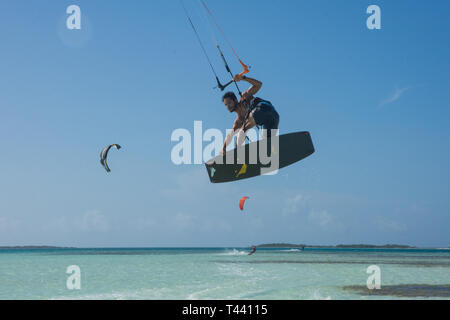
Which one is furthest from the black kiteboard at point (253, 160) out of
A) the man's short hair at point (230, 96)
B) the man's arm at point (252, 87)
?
the man's arm at point (252, 87)

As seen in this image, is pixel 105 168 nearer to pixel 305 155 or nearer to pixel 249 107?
pixel 249 107

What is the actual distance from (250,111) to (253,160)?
139 centimetres

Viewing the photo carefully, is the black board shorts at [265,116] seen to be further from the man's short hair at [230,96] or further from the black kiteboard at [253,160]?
the black kiteboard at [253,160]

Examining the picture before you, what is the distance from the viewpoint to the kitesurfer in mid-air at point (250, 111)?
7664 millimetres

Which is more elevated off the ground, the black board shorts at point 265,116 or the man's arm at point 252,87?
the man's arm at point 252,87

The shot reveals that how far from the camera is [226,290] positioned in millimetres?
18000

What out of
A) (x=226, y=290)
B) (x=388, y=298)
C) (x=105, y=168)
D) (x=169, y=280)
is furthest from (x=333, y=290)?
(x=105, y=168)

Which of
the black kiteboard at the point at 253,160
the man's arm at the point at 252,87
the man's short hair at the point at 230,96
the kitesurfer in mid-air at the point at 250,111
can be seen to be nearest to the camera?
the man's arm at the point at 252,87

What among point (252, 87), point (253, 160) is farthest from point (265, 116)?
point (253, 160)

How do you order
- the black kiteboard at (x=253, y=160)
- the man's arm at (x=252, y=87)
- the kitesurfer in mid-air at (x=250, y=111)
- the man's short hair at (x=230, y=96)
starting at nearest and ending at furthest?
1. the man's arm at (x=252, y=87)
2. the kitesurfer in mid-air at (x=250, y=111)
3. the man's short hair at (x=230, y=96)
4. the black kiteboard at (x=253, y=160)

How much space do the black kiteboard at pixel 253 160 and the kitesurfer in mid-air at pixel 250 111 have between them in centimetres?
61
